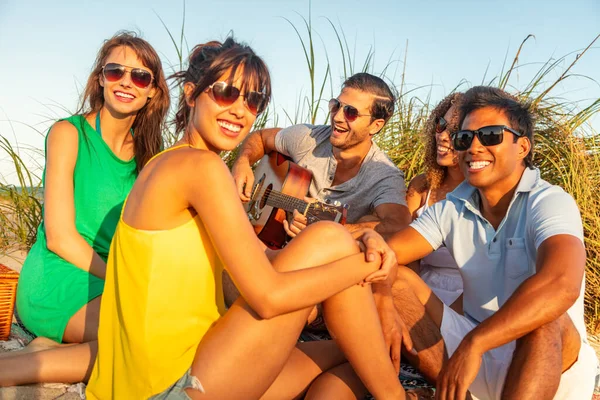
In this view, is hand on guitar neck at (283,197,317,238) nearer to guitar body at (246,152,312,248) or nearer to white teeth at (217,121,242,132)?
guitar body at (246,152,312,248)

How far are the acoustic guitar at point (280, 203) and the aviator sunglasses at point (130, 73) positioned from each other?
4.36 ft

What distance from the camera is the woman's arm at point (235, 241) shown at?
1.88 metres

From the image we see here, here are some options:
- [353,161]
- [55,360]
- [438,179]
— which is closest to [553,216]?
[438,179]

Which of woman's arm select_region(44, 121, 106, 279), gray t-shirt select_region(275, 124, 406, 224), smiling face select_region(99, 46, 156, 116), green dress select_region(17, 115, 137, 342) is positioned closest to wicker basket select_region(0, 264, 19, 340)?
green dress select_region(17, 115, 137, 342)

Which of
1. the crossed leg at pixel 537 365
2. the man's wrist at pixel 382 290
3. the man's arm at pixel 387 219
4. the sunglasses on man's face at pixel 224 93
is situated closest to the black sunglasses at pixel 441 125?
the man's arm at pixel 387 219

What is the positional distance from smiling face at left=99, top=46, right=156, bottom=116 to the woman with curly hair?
197 centimetres

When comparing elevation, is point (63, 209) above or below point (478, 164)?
below

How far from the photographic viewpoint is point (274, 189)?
174 inches

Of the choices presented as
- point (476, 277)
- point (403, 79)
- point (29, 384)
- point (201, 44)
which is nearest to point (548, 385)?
point (476, 277)

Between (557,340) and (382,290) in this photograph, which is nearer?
(557,340)

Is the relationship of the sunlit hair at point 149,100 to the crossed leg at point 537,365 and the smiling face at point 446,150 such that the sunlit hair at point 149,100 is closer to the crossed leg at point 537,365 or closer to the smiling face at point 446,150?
the smiling face at point 446,150

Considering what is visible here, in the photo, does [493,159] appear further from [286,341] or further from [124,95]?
[124,95]

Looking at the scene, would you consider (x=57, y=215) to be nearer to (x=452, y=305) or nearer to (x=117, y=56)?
(x=117, y=56)

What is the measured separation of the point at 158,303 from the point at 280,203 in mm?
2408
